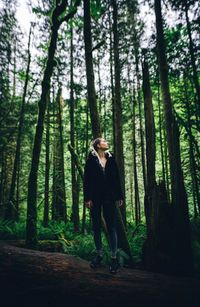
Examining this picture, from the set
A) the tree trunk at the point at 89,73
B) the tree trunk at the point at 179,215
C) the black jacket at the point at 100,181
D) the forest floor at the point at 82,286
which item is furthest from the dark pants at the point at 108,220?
the tree trunk at the point at 89,73

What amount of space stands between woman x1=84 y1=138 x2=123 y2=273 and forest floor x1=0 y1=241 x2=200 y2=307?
18.5 inches

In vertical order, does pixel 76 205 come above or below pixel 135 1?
below

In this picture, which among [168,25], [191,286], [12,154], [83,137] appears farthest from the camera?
[12,154]

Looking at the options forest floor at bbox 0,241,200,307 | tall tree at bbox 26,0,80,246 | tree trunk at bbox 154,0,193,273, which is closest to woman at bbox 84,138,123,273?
forest floor at bbox 0,241,200,307

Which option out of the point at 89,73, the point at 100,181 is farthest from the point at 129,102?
the point at 100,181

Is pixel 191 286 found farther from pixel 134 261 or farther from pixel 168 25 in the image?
pixel 168 25

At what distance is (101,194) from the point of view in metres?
4.63

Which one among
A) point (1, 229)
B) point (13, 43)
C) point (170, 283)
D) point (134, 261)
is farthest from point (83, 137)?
point (170, 283)

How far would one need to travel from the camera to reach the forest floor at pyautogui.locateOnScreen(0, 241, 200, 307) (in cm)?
319

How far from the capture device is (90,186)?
4.70m

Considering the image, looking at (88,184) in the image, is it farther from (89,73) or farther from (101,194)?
(89,73)

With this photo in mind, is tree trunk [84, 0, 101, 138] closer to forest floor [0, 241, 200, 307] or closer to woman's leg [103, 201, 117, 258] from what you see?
woman's leg [103, 201, 117, 258]

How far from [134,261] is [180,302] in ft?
9.03

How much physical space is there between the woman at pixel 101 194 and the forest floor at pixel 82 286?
18.5 inches
